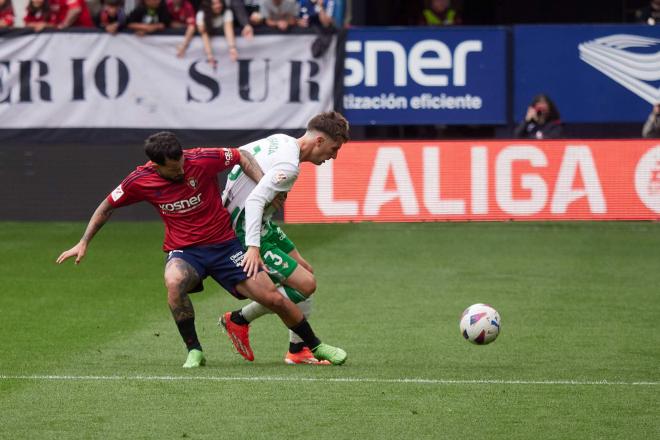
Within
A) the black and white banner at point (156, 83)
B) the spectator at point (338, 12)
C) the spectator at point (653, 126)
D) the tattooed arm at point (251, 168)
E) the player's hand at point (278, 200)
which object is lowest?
the spectator at point (653, 126)

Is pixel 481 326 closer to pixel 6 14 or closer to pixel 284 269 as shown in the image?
pixel 284 269

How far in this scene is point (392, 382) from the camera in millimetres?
8477

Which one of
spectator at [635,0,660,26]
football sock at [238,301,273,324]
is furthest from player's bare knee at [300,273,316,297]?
spectator at [635,0,660,26]

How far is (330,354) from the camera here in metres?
9.19

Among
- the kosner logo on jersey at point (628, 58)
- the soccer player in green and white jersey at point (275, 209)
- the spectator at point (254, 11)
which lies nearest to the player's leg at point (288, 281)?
the soccer player in green and white jersey at point (275, 209)

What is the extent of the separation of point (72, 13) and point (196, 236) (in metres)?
11.6

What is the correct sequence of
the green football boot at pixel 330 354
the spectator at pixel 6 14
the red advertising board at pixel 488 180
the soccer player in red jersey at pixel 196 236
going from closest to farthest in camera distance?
1. the soccer player in red jersey at pixel 196 236
2. the green football boot at pixel 330 354
3. the red advertising board at pixel 488 180
4. the spectator at pixel 6 14

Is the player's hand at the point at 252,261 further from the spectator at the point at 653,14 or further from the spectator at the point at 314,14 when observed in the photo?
the spectator at the point at 653,14

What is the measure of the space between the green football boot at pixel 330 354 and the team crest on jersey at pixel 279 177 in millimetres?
1224

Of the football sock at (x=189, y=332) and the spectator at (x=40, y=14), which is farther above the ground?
the spectator at (x=40, y=14)

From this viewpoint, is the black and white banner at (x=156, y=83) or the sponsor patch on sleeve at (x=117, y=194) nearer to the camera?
the sponsor patch on sleeve at (x=117, y=194)

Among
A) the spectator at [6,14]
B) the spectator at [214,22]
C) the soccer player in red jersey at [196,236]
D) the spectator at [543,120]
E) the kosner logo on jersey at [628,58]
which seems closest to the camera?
the soccer player in red jersey at [196,236]

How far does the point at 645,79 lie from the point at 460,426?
1335 cm

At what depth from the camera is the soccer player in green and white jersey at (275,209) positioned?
8656 mm
